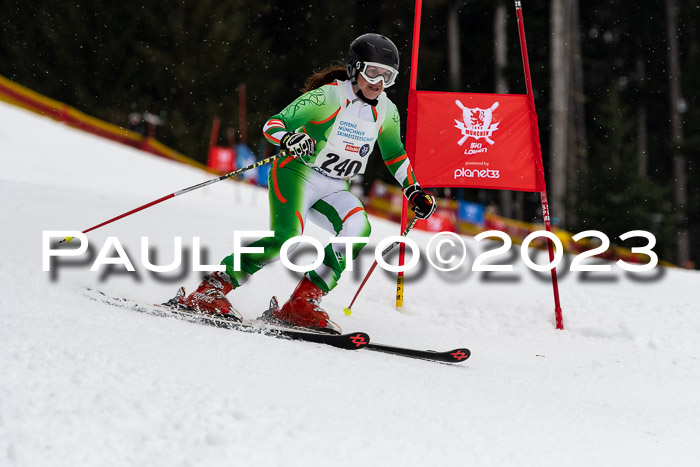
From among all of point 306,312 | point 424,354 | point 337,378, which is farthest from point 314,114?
point 337,378

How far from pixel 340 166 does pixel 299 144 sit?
1.48ft

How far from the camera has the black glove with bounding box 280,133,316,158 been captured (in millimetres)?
4051

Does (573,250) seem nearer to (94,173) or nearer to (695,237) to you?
(94,173)

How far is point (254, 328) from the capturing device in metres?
4.02

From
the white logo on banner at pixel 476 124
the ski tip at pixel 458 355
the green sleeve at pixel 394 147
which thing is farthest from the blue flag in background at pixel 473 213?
the ski tip at pixel 458 355

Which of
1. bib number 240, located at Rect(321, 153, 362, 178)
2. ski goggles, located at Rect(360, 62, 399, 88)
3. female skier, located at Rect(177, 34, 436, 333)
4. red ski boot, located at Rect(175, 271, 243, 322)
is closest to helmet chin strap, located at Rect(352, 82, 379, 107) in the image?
female skier, located at Rect(177, 34, 436, 333)

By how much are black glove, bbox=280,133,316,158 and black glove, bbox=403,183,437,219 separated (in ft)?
2.91

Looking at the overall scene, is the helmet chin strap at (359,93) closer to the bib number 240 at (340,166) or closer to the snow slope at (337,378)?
the bib number 240 at (340,166)

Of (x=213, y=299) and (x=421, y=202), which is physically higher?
(x=421, y=202)

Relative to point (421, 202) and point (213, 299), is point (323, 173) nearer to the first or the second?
point (421, 202)

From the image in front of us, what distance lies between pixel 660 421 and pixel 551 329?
2.43 metres

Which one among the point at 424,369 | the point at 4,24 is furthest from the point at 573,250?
the point at 4,24

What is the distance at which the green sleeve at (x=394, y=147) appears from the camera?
15.4ft

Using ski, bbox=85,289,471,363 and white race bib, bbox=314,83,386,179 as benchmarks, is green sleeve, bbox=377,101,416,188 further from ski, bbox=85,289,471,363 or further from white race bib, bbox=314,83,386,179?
ski, bbox=85,289,471,363
